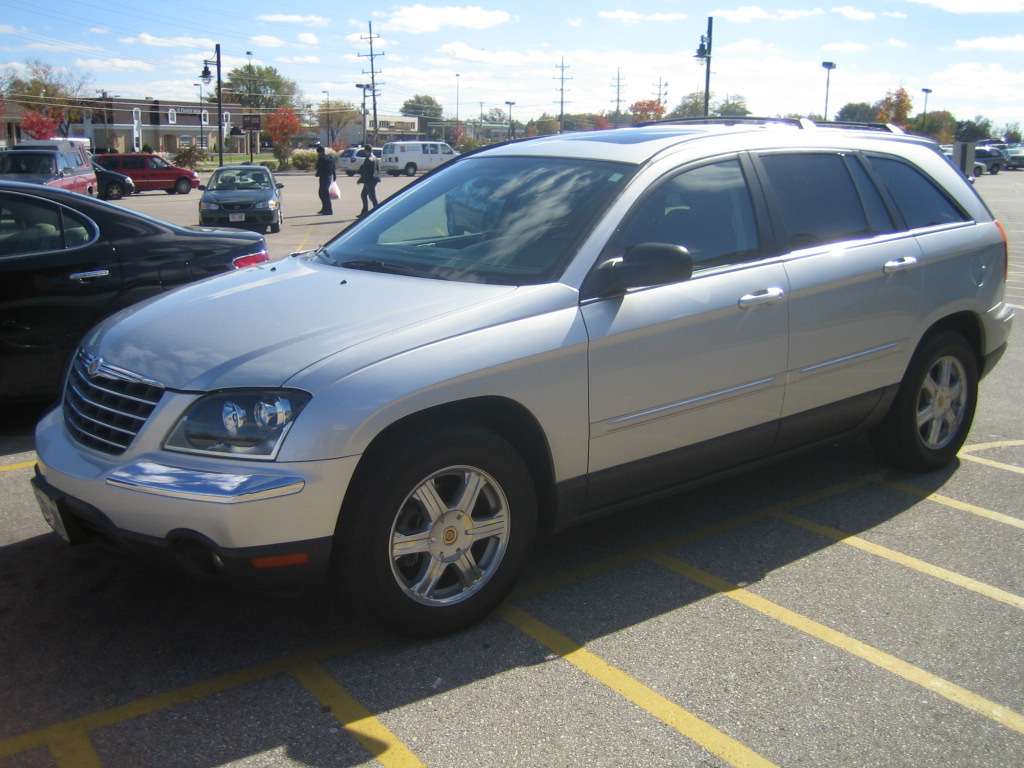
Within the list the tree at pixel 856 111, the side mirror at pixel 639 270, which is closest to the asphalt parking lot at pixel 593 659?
the side mirror at pixel 639 270

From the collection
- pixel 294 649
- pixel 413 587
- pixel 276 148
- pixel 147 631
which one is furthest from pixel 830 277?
pixel 276 148

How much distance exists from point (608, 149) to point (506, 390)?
1.44m

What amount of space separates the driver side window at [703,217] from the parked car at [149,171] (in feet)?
128

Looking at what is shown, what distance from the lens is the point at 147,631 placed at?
3.59m

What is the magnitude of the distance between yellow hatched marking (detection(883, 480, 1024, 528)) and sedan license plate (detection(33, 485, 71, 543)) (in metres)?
4.08

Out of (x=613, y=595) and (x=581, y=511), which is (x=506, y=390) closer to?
(x=581, y=511)

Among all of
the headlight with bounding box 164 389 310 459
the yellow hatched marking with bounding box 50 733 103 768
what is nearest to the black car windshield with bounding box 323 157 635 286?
the headlight with bounding box 164 389 310 459

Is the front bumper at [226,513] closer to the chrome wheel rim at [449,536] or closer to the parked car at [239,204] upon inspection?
the chrome wheel rim at [449,536]

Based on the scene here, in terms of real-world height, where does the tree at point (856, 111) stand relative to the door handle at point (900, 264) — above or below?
above

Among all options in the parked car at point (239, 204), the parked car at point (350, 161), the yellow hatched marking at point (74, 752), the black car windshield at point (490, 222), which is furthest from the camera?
the parked car at point (350, 161)

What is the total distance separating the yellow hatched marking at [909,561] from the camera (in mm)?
3986

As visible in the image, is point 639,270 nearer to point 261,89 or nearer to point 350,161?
point 350,161

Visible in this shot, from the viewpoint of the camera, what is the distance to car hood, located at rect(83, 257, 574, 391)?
3.21 metres

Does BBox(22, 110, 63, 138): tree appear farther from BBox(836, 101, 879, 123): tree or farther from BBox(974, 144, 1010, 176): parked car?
BBox(836, 101, 879, 123): tree
